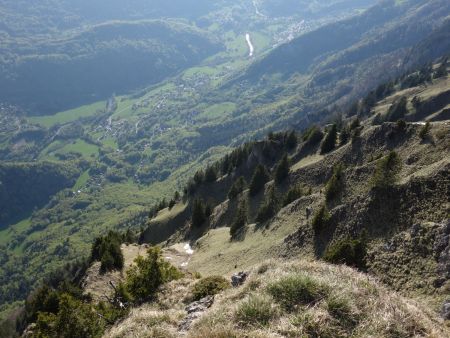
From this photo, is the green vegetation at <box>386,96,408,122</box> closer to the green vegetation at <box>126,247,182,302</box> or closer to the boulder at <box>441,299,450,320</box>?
the green vegetation at <box>126,247,182,302</box>

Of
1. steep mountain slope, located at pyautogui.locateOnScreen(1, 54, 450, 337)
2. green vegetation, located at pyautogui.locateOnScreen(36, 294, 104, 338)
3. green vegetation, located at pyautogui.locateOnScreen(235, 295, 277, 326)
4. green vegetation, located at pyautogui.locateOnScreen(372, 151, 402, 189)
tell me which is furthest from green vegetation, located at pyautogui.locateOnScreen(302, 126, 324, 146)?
green vegetation, located at pyautogui.locateOnScreen(235, 295, 277, 326)

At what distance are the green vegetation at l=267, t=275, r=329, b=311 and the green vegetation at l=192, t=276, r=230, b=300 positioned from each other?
47.5 ft

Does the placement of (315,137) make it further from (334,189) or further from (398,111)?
(398,111)

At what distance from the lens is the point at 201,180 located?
15700cm

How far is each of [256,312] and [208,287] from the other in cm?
1781

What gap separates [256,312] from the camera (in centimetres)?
1927

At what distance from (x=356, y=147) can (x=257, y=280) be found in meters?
80.6

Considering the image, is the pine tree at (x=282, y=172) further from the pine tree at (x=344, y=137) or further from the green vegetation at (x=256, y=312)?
the green vegetation at (x=256, y=312)

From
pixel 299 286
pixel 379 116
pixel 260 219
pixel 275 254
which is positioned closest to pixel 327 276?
pixel 299 286

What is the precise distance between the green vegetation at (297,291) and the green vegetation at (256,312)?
844mm

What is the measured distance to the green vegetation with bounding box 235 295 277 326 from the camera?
1889cm

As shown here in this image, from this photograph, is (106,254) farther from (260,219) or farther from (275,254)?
(275,254)

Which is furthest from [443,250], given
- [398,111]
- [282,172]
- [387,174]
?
[398,111]

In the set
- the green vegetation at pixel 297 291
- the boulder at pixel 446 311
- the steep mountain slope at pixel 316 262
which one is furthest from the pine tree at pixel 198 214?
the green vegetation at pixel 297 291
